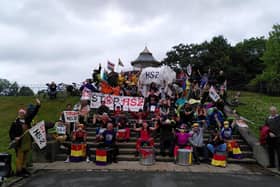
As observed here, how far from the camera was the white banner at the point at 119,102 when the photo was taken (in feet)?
42.4

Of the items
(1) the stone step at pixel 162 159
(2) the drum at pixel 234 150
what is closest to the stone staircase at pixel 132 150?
(1) the stone step at pixel 162 159

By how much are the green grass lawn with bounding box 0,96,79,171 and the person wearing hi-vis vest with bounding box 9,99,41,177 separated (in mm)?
3939

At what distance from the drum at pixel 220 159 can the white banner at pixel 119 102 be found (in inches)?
188

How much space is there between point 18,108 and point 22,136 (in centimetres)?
1225

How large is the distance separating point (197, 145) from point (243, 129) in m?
2.74

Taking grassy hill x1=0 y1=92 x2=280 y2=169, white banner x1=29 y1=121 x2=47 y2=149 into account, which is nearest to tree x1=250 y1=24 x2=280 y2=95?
grassy hill x1=0 y1=92 x2=280 y2=169

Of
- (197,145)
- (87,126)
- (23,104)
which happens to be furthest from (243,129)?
(23,104)

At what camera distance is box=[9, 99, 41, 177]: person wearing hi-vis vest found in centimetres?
709

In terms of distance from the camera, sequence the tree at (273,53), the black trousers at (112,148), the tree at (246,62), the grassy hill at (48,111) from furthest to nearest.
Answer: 1. the tree at (246,62)
2. the tree at (273,53)
3. the grassy hill at (48,111)
4. the black trousers at (112,148)

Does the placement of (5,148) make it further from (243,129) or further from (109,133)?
(243,129)

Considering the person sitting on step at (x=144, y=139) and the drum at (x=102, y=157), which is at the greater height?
the person sitting on step at (x=144, y=139)

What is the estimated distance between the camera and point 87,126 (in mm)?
11742

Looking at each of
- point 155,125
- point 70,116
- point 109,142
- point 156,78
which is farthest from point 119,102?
point 109,142

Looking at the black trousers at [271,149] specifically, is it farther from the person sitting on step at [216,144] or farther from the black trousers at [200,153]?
the black trousers at [200,153]
